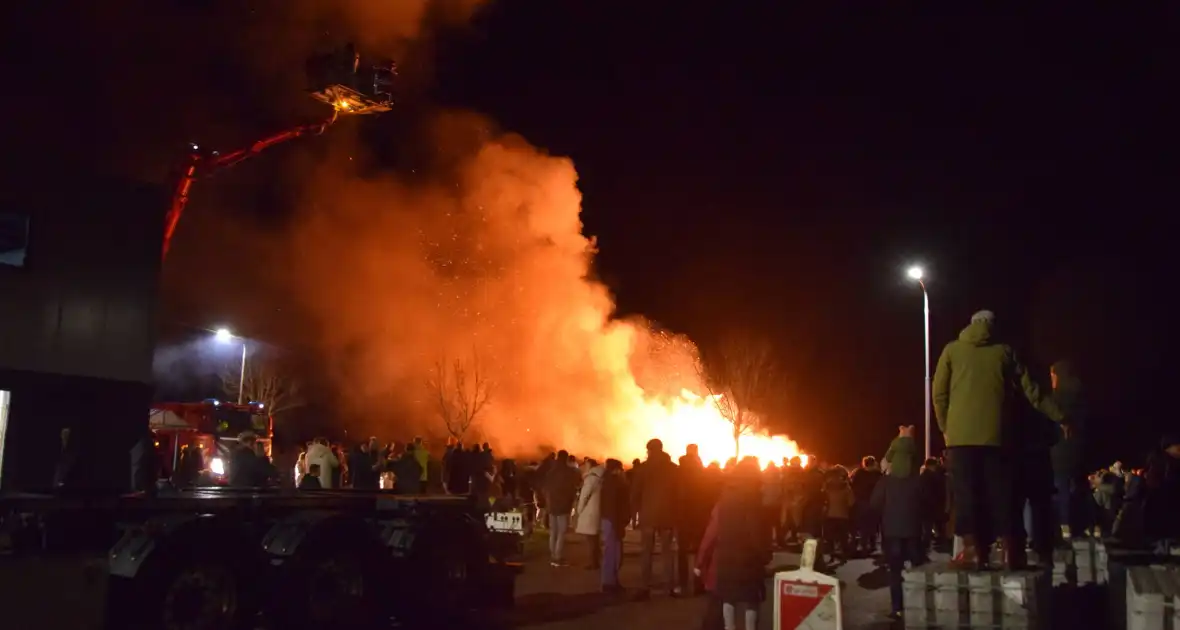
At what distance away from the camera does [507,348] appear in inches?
1540

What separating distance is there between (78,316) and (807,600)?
524 inches

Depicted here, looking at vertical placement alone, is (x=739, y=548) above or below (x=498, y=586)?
→ above

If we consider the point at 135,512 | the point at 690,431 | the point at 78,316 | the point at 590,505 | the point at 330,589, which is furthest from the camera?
the point at 690,431

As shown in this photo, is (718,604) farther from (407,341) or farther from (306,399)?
(306,399)

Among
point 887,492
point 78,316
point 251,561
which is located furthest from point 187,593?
point 78,316

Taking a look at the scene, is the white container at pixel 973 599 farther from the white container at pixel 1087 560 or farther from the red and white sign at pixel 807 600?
the white container at pixel 1087 560

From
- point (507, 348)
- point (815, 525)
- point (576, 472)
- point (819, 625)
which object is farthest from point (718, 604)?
point (507, 348)

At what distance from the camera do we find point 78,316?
16.5 metres

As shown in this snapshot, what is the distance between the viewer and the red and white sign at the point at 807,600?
703 cm

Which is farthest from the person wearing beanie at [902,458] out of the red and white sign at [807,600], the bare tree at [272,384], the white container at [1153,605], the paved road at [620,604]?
the bare tree at [272,384]

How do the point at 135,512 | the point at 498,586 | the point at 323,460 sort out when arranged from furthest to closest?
the point at 323,460 < the point at 498,586 < the point at 135,512

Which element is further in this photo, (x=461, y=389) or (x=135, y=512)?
(x=461, y=389)

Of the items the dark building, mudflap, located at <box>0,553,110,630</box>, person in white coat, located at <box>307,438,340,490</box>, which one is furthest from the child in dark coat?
person in white coat, located at <box>307,438,340,490</box>

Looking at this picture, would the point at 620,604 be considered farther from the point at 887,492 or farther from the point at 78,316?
the point at 78,316
